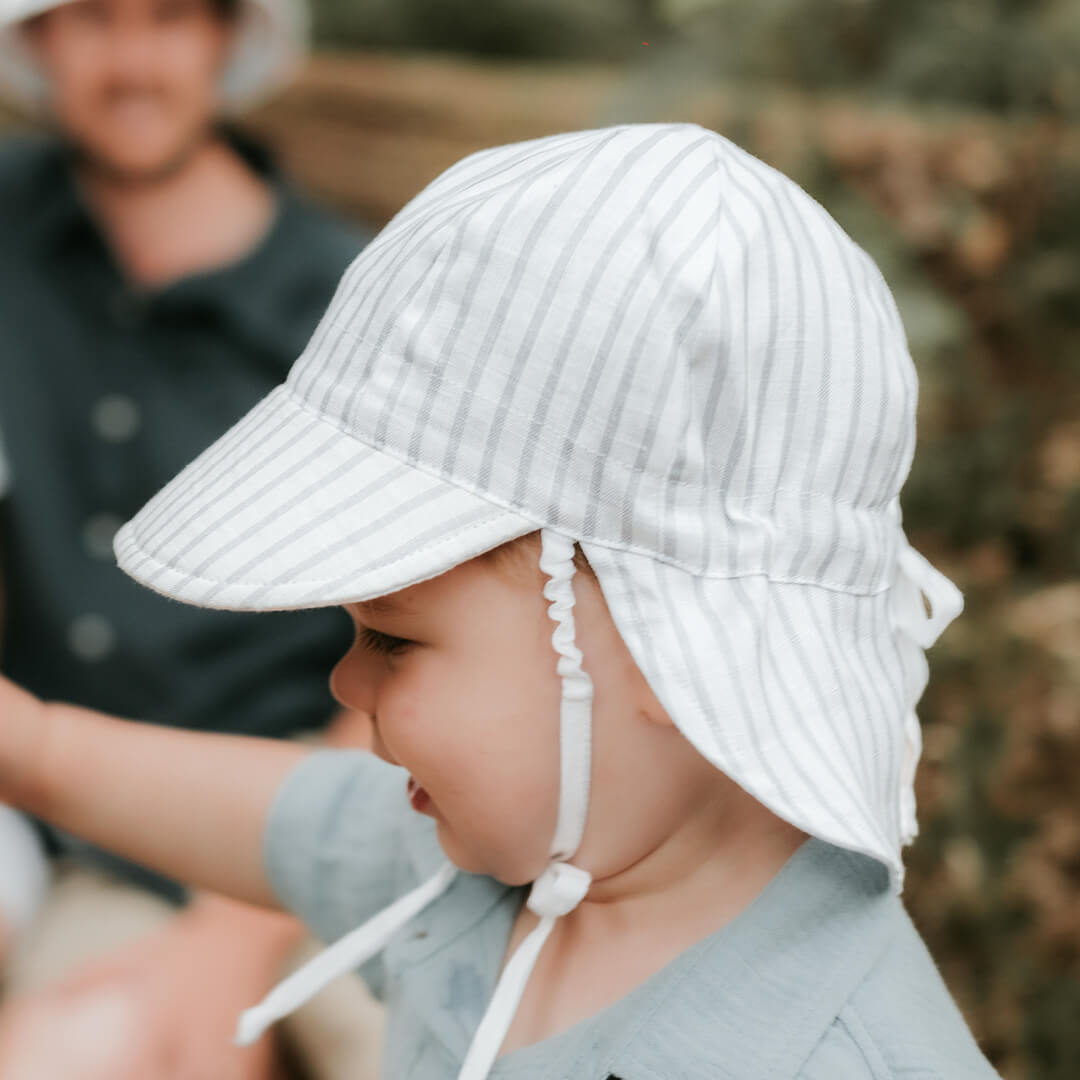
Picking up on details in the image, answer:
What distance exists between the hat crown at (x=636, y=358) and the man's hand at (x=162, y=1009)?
874 mm

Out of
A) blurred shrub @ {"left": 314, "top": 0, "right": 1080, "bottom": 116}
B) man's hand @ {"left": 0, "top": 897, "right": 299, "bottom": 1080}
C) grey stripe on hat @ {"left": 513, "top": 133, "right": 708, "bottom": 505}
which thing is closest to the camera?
grey stripe on hat @ {"left": 513, "top": 133, "right": 708, "bottom": 505}

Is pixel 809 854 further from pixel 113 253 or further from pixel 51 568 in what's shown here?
pixel 113 253

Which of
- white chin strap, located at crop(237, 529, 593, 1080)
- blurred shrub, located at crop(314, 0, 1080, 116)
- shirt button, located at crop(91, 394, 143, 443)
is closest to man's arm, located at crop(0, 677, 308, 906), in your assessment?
white chin strap, located at crop(237, 529, 593, 1080)

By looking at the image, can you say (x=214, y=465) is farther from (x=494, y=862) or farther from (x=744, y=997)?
(x=744, y=997)

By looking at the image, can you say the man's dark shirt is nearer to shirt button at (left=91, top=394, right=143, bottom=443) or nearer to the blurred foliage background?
shirt button at (left=91, top=394, right=143, bottom=443)

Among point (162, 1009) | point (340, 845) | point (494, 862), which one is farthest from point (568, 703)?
point (162, 1009)

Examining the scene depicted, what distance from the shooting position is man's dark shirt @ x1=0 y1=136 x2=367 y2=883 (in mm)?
1896

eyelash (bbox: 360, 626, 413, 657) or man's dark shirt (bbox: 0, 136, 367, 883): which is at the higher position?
eyelash (bbox: 360, 626, 413, 657)

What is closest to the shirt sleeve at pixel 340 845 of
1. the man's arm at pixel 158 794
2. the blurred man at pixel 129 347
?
Answer: the man's arm at pixel 158 794

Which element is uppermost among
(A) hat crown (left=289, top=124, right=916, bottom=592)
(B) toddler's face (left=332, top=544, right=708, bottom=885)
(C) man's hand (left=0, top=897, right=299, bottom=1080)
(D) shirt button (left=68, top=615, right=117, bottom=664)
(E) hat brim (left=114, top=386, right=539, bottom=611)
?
(A) hat crown (left=289, top=124, right=916, bottom=592)

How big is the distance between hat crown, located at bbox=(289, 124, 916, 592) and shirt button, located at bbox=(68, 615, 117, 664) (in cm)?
114

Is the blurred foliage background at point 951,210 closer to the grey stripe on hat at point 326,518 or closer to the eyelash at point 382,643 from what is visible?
the eyelash at point 382,643

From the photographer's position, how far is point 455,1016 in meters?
0.98

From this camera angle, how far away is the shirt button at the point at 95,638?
6.17 feet
